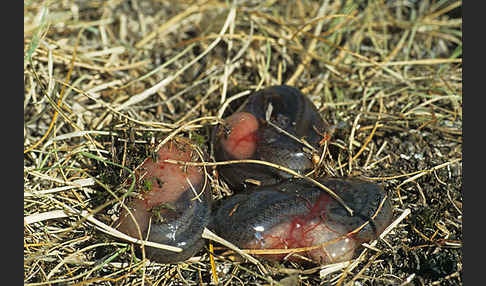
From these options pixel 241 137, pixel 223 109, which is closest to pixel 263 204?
pixel 241 137

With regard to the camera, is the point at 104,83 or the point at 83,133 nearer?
the point at 83,133

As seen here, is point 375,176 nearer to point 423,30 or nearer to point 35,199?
point 423,30

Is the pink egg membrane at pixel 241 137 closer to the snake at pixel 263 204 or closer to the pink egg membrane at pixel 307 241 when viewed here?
the snake at pixel 263 204

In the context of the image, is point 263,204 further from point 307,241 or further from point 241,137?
point 241,137

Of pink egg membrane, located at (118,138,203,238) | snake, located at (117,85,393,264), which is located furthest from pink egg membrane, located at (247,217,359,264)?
pink egg membrane, located at (118,138,203,238)

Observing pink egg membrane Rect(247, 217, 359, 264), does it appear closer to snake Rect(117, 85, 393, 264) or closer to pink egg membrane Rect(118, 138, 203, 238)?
snake Rect(117, 85, 393, 264)

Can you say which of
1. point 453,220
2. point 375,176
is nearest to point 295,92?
point 375,176

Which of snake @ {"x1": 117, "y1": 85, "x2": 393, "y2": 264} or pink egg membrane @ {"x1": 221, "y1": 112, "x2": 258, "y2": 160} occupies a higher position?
pink egg membrane @ {"x1": 221, "y1": 112, "x2": 258, "y2": 160}

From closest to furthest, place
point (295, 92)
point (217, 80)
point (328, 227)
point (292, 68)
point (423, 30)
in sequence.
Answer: point (328, 227) < point (295, 92) < point (217, 80) < point (292, 68) < point (423, 30)

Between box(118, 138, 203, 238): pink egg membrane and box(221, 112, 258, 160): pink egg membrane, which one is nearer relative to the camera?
box(118, 138, 203, 238): pink egg membrane
